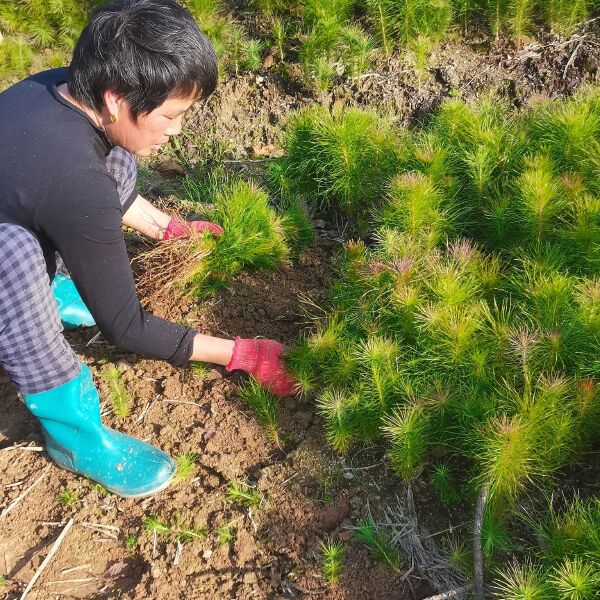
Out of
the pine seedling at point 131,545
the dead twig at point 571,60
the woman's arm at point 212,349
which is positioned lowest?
the pine seedling at point 131,545

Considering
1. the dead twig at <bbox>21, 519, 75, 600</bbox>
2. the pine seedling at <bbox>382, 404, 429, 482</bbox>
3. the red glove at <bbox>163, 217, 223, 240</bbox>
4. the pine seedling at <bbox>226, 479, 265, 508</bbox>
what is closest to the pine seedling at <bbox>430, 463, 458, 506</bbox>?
the pine seedling at <bbox>382, 404, 429, 482</bbox>

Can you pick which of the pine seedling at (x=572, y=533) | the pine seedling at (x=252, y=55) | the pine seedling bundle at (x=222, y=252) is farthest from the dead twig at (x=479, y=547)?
the pine seedling at (x=252, y=55)

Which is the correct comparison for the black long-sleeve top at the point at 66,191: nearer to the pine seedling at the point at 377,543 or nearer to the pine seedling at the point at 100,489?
the pine seedling at the point at 100,489

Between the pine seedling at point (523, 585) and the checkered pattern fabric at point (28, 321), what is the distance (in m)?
1.54

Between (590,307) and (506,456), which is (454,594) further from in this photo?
(590,307)

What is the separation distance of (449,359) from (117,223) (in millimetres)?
1195

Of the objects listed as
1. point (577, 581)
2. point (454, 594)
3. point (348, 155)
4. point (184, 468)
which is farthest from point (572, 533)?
point (348, 155)

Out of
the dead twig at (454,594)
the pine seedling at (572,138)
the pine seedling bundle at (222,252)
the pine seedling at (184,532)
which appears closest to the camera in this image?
the dead twig at (454,594)

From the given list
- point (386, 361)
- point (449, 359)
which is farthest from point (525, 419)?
point (386, 361)

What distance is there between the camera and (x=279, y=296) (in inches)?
126

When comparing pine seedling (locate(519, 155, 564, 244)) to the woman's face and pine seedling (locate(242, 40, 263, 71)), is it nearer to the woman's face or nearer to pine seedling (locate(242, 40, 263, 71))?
the woman's face

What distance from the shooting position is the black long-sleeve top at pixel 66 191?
2168mm

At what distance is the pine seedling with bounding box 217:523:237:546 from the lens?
2.35 metres

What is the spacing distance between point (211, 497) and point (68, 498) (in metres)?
0.55
